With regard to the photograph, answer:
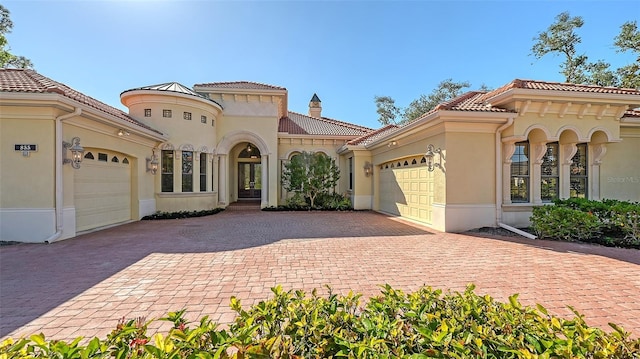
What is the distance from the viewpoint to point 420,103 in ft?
110

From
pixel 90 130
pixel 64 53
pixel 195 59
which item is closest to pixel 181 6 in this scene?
pixel 195 59

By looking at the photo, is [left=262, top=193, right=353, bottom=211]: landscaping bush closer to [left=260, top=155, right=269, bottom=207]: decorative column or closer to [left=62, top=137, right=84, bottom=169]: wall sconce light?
[left=260, top=155, right=269, bottom=207]: decorative column

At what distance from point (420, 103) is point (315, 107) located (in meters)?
16.8

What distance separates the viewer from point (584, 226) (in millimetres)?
7277

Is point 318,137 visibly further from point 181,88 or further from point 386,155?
point 181,88

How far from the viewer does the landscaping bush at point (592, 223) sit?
700 centimetres

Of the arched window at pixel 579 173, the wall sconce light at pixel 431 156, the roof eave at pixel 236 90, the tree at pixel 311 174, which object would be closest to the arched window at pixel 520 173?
the arched window at pixel 579 173

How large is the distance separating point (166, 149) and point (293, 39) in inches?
294

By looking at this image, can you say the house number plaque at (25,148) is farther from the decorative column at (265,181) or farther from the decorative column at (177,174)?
the decorative column at (265,181)

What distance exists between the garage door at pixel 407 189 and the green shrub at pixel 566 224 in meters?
3.04

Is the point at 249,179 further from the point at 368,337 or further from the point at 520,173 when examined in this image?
the point at 368,337

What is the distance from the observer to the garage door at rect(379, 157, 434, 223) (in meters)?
10.00

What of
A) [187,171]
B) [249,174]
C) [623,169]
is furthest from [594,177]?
[249,174]

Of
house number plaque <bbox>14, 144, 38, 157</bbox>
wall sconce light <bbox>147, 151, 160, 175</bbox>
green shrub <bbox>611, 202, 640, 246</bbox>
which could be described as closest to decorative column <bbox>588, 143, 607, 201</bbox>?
green shrub <bbox>611, 202, 640, 246</bbox>
